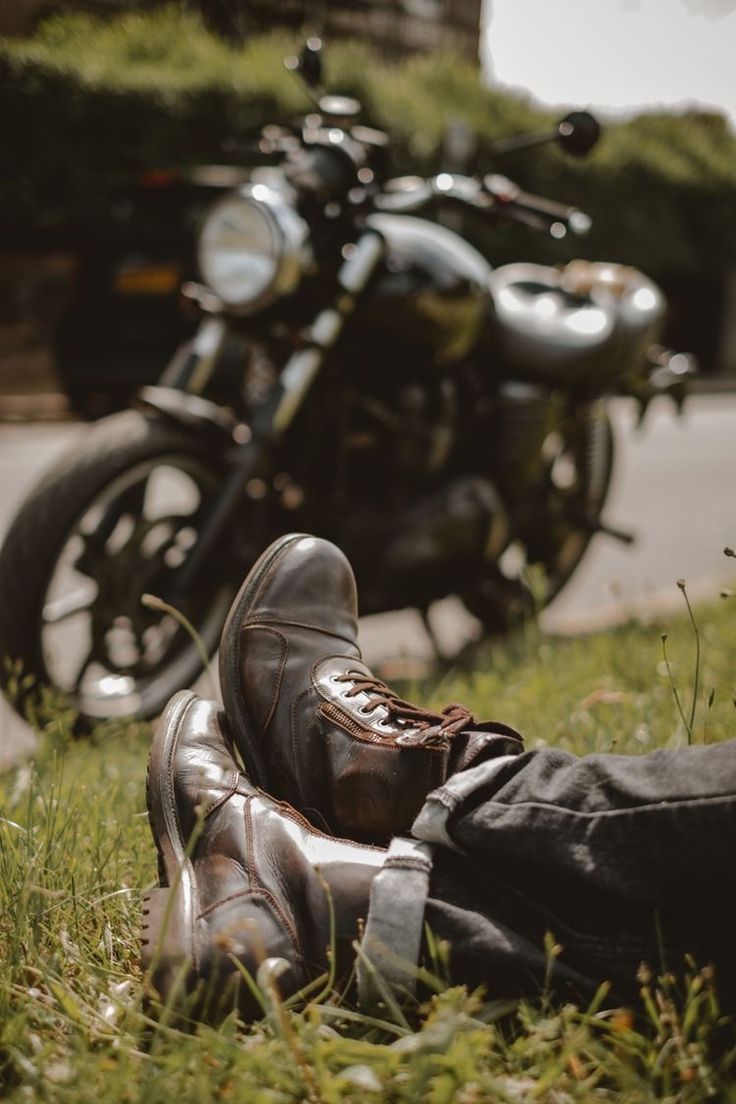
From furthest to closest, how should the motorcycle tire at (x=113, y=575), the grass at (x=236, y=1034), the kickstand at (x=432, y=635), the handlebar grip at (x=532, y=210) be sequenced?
the kickstand at (x=432, y=635)
the handlebar grip at (x=532, y=210)
the motorcycle tire at (x=113, y=575)
the grass at (x=236, y=1034)

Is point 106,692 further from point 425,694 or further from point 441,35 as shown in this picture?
point 441,35

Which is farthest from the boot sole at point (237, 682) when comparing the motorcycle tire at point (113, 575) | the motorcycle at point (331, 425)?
the motorcycle tire at point (113, 575)

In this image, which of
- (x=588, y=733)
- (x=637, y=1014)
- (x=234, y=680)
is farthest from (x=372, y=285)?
(x=637, y=1014)

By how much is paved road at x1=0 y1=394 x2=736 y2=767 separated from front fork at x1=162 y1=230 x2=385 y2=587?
0.56 metres

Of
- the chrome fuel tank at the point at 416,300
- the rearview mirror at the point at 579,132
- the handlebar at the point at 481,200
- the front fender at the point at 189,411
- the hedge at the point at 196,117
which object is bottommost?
the front fender at the point at 189,411

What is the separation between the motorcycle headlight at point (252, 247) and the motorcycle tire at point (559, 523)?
4.11 feet

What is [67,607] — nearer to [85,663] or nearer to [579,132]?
[85,663]

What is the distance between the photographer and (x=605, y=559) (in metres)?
5.13

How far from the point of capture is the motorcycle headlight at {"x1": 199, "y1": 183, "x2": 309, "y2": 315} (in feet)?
9.12

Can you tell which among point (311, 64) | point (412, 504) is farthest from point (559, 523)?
point (311, 64)

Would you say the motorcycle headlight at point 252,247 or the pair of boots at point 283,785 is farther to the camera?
A: the motorcycle headlight at point 252,247

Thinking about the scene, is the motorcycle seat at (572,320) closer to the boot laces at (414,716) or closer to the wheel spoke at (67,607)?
the wheel spoke at (67,607)

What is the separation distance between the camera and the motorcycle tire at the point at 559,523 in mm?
3660

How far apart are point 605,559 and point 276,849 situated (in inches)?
156
